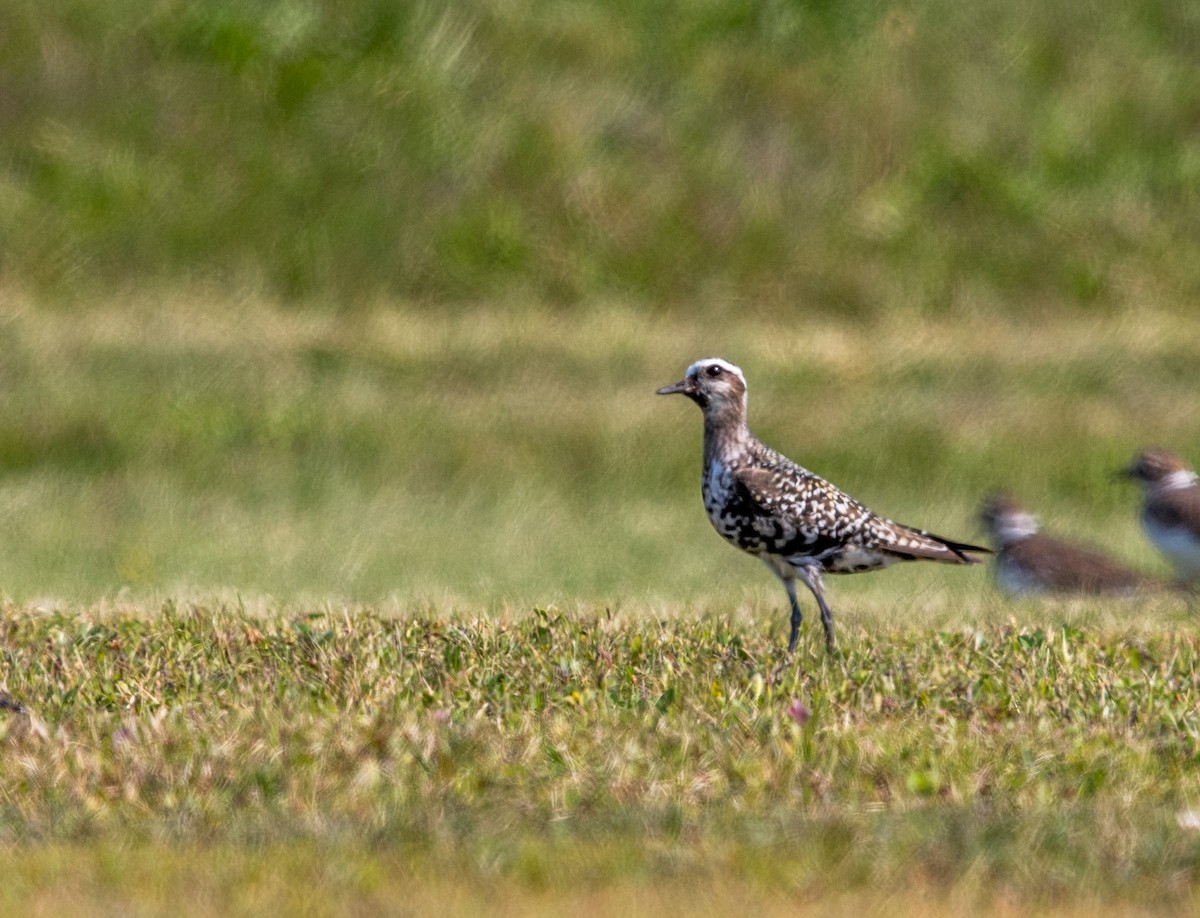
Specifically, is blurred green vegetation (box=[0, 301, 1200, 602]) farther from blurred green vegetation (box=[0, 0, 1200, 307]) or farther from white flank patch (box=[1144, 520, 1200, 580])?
white flank patch (box=[1144, 520, 1200, 580])

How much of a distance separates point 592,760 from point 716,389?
3.59 m

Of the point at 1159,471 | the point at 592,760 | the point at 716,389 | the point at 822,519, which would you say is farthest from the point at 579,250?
the point at 592,760

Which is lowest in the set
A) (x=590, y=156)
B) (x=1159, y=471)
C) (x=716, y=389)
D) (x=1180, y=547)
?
(x=1180, y=547)

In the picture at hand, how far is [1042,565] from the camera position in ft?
40.1

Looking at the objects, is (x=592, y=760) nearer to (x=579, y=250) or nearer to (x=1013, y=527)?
(x=1013, y=527)

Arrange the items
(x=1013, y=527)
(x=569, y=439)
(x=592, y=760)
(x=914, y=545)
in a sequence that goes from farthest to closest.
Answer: (x=569, y=439) < (x=1013, y=527) < (x=914, y=545) < (x=592, y=760)

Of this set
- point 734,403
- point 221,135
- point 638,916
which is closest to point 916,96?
point 221,135

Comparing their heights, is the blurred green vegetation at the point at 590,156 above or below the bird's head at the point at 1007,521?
above

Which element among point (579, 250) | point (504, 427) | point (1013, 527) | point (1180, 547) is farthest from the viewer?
point (579, 250)

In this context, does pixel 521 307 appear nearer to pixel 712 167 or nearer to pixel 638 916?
pixel 712 167

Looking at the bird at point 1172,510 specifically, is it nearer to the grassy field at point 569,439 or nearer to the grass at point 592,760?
the grassy field at point 569,439

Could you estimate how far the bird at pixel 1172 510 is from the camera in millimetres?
11891

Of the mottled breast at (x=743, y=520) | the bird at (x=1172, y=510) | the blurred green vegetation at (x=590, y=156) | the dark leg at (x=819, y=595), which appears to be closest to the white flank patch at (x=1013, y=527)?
the bird at (x=1172, y=510)

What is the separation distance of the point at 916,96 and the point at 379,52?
576 centimetres
